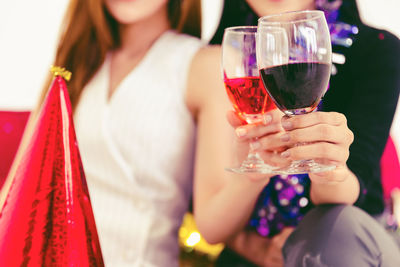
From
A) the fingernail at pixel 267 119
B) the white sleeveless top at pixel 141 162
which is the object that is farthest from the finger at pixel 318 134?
the white sleeveless top at pixel 141 162

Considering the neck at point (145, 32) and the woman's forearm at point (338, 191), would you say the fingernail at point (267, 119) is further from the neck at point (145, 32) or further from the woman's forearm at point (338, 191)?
Answer: the neck at point (145, 32)

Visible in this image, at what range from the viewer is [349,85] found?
46.4 inches

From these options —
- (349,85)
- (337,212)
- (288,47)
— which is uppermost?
(288,47)

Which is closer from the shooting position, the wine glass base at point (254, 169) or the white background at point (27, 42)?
the wine glass base at point (254, 169)

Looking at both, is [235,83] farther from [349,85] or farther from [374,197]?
[374,197]

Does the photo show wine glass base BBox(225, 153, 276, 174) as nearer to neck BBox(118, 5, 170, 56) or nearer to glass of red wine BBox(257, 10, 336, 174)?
glass of red wine BBox(257, 10, 336, 174)

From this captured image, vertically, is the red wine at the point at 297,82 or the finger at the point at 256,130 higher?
the red wine at the point at 297,82

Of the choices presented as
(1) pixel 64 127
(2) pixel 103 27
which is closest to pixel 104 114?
(2) pixel 103 27

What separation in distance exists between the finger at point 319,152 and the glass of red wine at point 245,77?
0.08m

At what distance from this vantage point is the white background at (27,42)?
2.18 m

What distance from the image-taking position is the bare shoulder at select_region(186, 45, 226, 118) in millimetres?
1246

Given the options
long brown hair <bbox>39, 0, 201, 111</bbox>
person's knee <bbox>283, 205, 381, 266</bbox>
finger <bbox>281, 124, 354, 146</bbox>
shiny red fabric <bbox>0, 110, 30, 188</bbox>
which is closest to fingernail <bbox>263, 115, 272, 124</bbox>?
finger <bbox>281, 124, 354, 146</bbox>

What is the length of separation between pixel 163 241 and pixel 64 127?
1.99ft

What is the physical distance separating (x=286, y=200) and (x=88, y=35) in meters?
0.77
